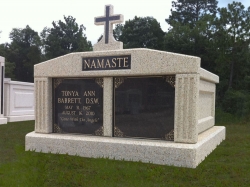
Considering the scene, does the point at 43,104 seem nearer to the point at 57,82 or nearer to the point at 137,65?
the point at 57,82

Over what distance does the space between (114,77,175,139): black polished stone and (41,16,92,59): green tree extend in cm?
3164

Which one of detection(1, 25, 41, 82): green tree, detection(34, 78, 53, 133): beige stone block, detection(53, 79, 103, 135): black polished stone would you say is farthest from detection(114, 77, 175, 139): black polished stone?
detection(1, 25, 41, 82): green tree

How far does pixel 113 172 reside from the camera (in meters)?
4.59

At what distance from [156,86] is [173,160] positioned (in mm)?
1394

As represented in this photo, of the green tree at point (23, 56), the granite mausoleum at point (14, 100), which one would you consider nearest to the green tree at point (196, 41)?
the granite mausoleum at point (14, 100)

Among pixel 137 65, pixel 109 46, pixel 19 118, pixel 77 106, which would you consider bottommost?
pixel 19 118

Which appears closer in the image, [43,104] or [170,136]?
[170,136]

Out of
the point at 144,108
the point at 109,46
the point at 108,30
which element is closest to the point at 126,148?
the point at 144,108

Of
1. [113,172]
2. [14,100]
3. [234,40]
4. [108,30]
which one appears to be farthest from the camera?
[234,40]

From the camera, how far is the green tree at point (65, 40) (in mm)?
37625

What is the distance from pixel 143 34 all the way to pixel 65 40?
1358cm

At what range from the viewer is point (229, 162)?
17.6 ft

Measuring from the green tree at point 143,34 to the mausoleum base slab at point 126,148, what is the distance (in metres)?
22.5

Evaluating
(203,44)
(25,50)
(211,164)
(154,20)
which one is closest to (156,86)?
(211,164)
